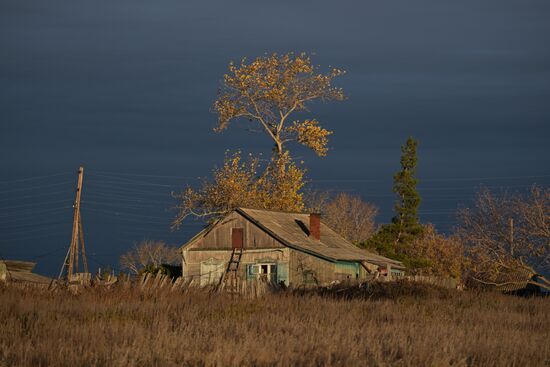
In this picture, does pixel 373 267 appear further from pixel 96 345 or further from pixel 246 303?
pixel 96 345

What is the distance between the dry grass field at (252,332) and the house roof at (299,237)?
1987 cm

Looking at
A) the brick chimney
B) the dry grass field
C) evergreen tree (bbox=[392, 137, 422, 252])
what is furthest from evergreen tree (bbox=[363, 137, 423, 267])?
the dry grass field

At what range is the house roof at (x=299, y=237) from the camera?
42.5 metres

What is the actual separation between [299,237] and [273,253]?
2.09 m

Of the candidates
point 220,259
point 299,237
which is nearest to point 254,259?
point 220,259

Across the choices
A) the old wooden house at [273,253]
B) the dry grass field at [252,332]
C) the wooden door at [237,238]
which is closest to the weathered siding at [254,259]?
the old wooden house at [273,253]

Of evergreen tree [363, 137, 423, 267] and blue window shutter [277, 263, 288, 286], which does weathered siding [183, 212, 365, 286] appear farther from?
evergreen tree [363, 137, 423, 267]

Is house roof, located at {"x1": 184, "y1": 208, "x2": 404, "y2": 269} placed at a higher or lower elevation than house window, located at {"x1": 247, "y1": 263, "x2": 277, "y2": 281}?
higher

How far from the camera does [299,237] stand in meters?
44.9

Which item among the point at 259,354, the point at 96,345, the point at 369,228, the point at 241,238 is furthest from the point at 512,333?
the point at 369,228

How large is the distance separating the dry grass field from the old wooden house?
19.7m

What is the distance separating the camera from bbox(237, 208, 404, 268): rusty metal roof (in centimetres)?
4253

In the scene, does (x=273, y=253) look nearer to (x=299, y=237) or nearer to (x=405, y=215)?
(x=299, y=237)

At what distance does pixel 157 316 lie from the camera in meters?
16.1
